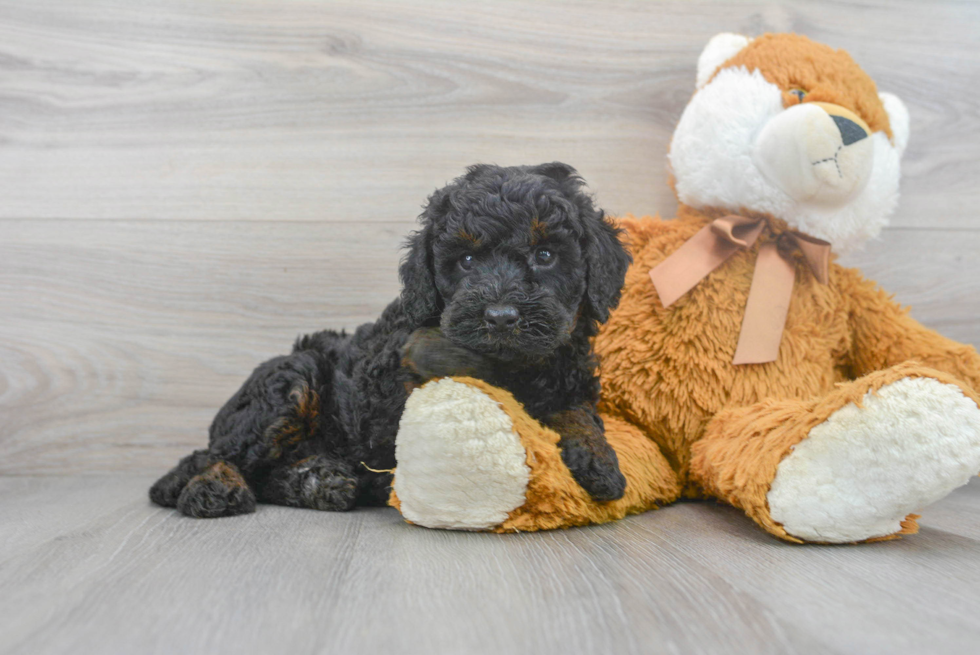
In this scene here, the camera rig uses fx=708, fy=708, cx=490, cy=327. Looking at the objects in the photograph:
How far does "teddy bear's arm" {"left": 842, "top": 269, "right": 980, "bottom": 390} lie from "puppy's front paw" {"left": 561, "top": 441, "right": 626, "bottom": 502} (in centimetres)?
86

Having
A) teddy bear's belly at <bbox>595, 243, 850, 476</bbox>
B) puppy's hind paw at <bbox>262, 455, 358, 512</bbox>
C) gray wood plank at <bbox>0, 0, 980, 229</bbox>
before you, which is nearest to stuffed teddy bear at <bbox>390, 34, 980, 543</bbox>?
teddy bear's belly at <bbox>595, 243, 850, 476</bbox>

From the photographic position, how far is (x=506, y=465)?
4.23 feet

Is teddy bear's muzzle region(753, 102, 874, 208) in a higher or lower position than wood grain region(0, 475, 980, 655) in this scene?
higher

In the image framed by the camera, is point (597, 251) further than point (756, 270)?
No

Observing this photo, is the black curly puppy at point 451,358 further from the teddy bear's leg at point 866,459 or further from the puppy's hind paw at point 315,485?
the teddy bear's leg at point 866,459

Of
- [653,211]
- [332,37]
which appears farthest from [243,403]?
[653,211]

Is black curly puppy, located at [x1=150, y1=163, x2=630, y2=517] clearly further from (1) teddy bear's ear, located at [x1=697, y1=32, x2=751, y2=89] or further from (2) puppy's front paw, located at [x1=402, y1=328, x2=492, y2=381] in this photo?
(1) teddy bear's ear, located at [x1=697, y1=32, x2=751, y2=89]

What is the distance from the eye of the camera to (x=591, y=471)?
1.38 meters

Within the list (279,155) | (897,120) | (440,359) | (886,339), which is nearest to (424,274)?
→ (440,359)

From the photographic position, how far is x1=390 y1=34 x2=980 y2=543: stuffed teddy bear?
1.37 m

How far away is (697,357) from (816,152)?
54 cm

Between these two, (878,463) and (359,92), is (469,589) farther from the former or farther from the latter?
(359,92)

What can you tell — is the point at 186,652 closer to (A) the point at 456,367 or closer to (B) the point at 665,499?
(A) the point at 456,367

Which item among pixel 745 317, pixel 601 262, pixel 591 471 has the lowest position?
pixel 591 471
